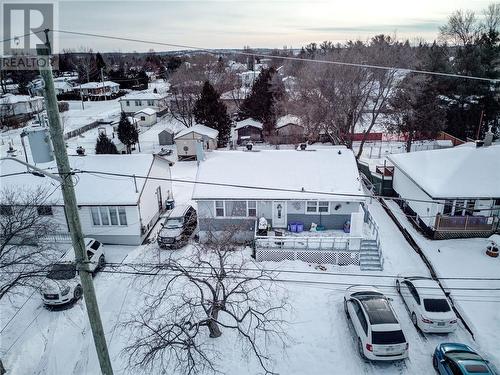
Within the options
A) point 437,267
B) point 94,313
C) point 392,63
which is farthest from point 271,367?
point 392,63

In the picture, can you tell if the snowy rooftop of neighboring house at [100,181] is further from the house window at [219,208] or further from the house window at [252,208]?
the house window at [252,208]

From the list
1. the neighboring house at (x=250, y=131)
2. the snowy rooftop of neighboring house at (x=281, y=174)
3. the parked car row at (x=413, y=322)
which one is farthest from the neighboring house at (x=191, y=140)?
the parked car row at (x=413, y=322)

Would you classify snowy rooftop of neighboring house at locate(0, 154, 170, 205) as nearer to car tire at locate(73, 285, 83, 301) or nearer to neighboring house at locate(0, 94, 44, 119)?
car tire at locate(73, 285, 83, 301)

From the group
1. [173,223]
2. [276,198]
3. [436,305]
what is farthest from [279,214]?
[436,305]

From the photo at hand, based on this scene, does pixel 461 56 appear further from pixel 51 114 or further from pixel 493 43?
pixel 51 114

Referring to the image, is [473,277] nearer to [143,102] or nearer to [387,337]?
[387,337]
